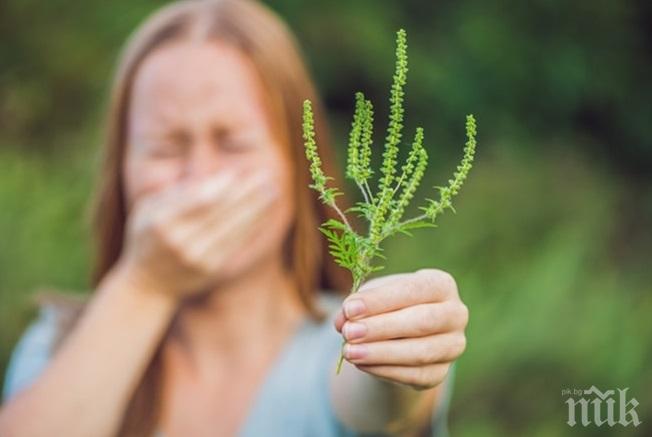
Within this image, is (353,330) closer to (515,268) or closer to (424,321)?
(424,321)

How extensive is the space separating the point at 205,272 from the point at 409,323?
692 millimetres

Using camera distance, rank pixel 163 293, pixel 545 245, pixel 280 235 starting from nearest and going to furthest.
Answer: pixel 163 293, pixel 280 235, pixel 545 245

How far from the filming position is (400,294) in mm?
735

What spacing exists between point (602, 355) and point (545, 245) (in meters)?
0.37

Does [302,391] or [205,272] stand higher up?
[205,272]

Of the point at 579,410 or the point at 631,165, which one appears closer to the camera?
the point at 579,410

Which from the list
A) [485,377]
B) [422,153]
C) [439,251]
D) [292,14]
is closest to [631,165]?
[439,251]

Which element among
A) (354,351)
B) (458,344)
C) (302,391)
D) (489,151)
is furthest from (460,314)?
(489,151)

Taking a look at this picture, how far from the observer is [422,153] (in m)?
0.70

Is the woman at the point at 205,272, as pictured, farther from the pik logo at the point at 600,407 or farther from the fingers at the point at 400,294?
the pik logo at the point at 600,407

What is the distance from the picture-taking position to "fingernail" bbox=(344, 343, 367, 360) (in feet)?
2.25

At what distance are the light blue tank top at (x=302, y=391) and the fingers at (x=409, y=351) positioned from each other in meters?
0.50

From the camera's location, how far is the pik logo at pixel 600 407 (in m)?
2.05

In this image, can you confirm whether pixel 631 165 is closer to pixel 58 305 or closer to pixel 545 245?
pixel 545 245
